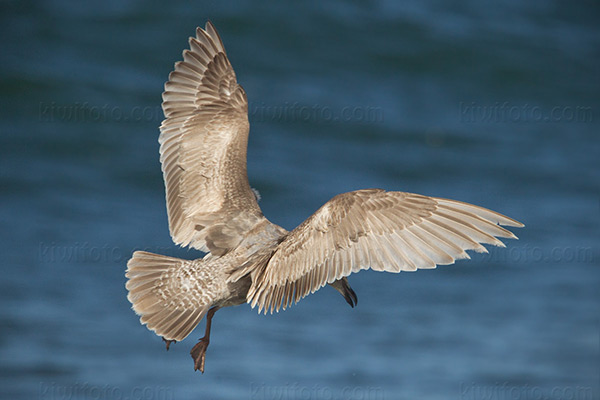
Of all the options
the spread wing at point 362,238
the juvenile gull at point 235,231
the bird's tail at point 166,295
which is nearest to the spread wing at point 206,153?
the juvenile gull at point 235,231

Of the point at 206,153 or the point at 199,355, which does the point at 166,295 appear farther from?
the point at 206,153

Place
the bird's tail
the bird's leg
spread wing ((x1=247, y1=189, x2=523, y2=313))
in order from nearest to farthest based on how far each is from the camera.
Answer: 1. spread wing ((x1=247, y1=189, x2=523, y2=313))
2. the bird's tail
3. the bird's leg

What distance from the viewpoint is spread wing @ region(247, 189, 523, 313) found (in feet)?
13.8

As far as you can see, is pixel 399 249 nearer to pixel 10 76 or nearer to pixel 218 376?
pixel 218 376

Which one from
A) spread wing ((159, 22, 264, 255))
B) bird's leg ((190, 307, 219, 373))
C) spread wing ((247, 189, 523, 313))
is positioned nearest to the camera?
spread wing ((247, 189, 523, 313))

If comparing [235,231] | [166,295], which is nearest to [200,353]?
[166,295]

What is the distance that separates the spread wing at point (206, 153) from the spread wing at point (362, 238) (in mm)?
680

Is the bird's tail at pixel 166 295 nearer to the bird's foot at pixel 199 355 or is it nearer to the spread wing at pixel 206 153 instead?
the spread wing at pixel 206 153

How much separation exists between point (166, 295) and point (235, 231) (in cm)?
62

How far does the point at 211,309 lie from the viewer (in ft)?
16.5

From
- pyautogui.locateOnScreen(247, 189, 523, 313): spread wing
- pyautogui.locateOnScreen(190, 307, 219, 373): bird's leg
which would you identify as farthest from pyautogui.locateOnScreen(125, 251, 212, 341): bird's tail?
pyautogui.locateOnScreen(247, 189, 523, 313): spread wing

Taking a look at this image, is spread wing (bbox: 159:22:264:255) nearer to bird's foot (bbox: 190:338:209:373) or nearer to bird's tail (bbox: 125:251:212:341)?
bird's tail (bbox: 125:251:212:341)

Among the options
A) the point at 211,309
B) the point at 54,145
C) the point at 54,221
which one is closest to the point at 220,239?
the point at 211,309

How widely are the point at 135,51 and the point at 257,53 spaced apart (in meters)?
1.86
